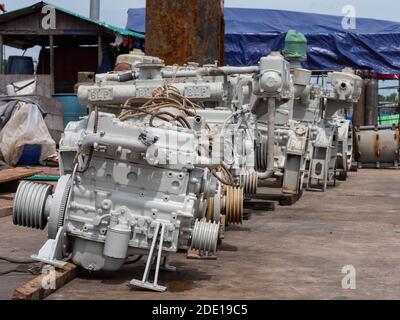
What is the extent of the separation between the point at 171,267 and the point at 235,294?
77 centimetres

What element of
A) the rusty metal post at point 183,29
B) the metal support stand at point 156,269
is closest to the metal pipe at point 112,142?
the metal support stand at point 156,269

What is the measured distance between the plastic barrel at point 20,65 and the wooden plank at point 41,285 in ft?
37.9

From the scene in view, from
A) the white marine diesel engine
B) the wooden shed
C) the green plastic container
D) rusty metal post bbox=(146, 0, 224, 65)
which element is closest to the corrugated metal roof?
the wooden shed

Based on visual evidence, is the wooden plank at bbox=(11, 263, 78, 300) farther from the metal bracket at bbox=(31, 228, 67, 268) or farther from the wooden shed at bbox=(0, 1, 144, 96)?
the wooden shed at bbox=(0, 1, 144, 96)

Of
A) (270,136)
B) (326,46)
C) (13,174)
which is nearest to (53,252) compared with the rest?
(270,136)

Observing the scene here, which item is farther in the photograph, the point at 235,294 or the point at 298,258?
the point at 298,258

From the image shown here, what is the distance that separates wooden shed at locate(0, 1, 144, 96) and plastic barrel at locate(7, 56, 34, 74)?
0.19 m

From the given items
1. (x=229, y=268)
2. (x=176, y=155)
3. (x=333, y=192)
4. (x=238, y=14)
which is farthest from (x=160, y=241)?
(x=238, y=14)

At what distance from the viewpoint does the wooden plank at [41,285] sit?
4.38m

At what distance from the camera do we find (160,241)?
190 inches

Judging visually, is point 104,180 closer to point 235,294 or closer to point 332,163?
point 235,294

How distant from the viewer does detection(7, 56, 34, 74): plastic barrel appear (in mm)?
16031

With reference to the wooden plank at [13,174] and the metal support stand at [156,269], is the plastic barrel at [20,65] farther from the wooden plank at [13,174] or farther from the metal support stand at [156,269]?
the metal support stand at [156,269]

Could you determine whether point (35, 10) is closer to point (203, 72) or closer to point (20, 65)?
point (20, 65)
